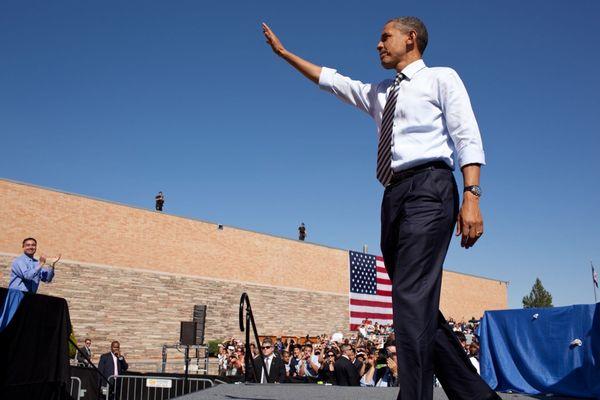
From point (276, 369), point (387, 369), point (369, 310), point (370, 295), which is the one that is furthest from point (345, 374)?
point (370, 295)

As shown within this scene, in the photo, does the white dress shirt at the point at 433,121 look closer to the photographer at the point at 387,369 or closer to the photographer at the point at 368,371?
the photographer at the point at 387,369

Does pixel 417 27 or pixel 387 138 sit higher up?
pixel 417 27

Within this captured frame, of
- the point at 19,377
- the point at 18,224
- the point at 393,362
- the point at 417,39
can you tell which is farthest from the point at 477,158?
the point at 18,224

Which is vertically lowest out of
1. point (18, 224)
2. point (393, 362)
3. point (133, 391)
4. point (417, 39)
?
point (133, 391)

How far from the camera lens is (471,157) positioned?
8.07 ft

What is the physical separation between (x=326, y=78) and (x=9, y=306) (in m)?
3.95

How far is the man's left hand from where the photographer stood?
7.75 feet

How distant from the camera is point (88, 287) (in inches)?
947

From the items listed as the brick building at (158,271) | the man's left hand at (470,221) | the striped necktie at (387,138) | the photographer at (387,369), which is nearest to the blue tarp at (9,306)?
the striped necktie at (387,138)

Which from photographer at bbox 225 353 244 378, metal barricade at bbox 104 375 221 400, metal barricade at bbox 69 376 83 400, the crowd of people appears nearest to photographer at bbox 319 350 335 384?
the crowd of people

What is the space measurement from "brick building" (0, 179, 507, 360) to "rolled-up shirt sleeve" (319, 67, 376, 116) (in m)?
21.7

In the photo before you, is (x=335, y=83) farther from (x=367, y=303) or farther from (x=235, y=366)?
(x=367, y=303)

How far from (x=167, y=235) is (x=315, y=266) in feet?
34.2

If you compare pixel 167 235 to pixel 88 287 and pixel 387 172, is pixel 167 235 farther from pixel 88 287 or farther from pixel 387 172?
pixel 387 172
